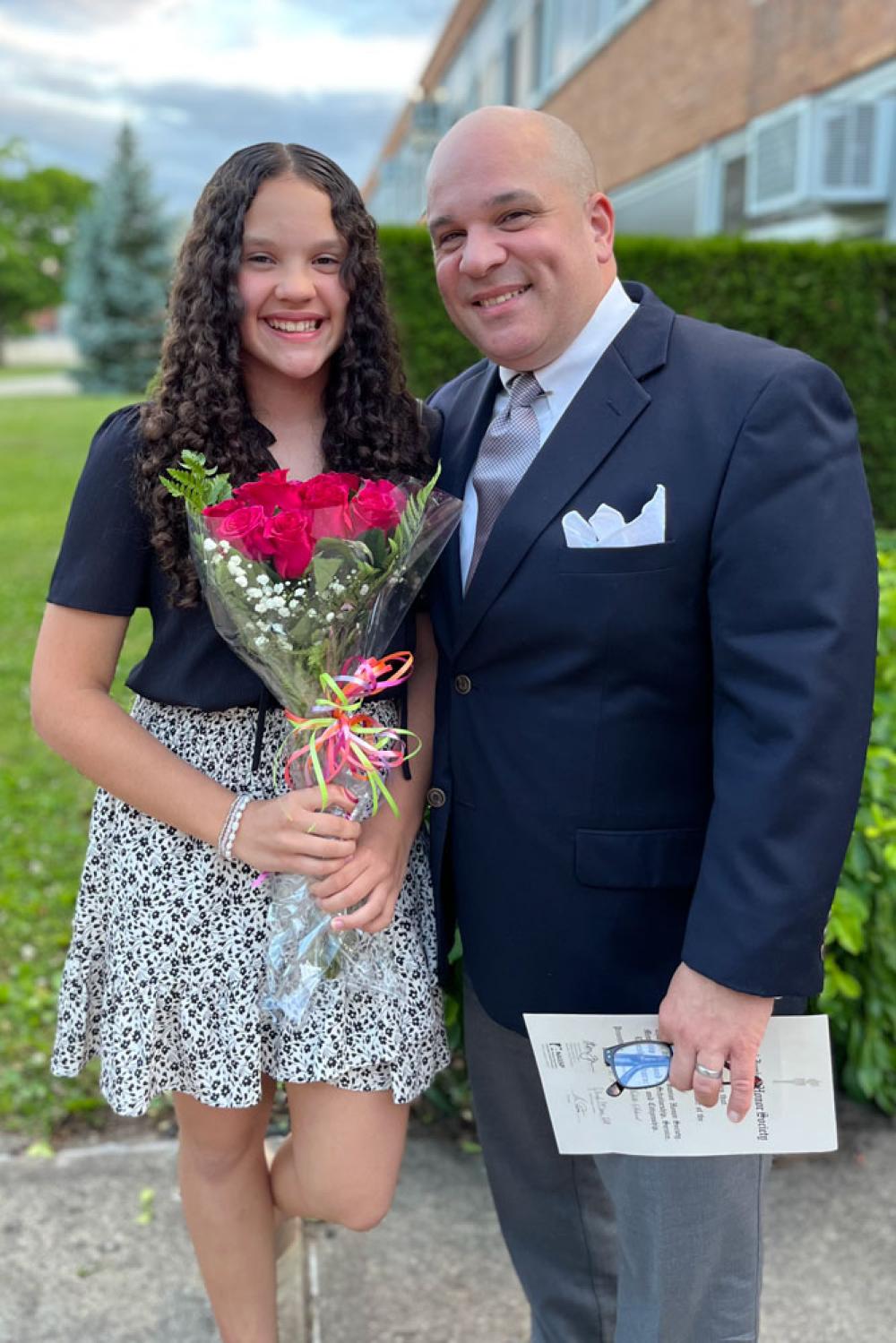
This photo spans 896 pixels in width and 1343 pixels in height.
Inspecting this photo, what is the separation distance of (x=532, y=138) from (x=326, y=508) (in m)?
0.71

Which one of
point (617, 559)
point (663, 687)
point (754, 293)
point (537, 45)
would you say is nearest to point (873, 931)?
point (663, 687)

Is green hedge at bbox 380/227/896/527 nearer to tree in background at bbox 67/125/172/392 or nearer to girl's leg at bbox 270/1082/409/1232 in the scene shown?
girl's leg at bbox 270/1082/409/1232

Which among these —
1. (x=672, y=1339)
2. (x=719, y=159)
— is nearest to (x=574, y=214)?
(x=672, y=1339)

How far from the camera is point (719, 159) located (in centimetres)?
1232

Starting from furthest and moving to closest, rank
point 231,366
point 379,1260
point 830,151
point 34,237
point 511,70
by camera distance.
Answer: point 34,237 → point 511,70 → point 830,151 → point 379,1260 → point 231,366

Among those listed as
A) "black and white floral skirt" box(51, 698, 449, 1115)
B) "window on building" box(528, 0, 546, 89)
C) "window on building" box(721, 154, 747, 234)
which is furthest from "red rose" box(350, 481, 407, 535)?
"window on building" box(528, 0, 546, 89)

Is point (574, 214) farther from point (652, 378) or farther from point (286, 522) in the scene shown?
point (286, 522)

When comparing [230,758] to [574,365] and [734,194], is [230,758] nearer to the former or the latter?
[574,365]

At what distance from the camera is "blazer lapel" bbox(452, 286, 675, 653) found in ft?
6.20

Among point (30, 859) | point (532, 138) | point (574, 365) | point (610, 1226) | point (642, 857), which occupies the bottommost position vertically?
point (30, 859)

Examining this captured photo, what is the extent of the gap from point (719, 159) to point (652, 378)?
Answer: 11675 millimetres

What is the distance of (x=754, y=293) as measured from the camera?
8703 mm

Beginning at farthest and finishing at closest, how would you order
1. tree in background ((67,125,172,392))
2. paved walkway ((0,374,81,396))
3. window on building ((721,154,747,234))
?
paved walkway ((0,374,81,396)) < tree in background ((67,125,172,392)) < window on building ((721,154,747,234))

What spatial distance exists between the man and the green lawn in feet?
6.18
